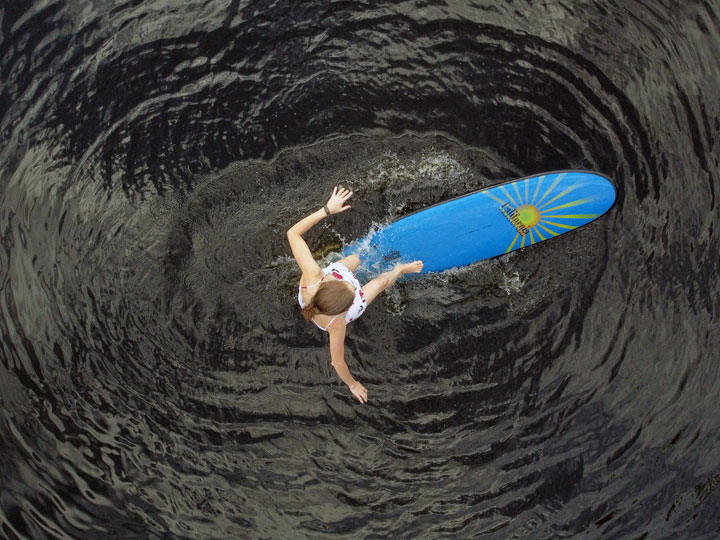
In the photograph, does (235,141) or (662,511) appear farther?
(235,141)

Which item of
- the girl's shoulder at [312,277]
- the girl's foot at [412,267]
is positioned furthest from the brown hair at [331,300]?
the girl's foot at [412,267]

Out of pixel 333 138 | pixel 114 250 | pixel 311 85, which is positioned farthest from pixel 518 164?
pixel 114 250

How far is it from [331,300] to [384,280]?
1068 millimetres

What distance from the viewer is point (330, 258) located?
6.10 metres

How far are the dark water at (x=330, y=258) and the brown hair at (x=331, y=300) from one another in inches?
67.3

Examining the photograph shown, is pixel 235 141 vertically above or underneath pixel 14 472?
above

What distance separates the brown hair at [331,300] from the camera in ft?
14.4

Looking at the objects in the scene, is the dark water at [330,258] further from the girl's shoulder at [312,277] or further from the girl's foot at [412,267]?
the girl's shoulder at [312,277]

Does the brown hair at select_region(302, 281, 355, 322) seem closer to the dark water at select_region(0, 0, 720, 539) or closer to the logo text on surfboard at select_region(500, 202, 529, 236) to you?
the dark water at select_region(0, 0, 720, 539)

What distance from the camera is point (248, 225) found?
6301mm

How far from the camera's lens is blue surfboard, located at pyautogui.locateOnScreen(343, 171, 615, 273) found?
5.63m

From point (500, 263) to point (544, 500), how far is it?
2.50 m

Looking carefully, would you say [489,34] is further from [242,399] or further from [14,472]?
[14,472]

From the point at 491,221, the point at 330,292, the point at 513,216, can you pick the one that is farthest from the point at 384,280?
the point at 513,216
